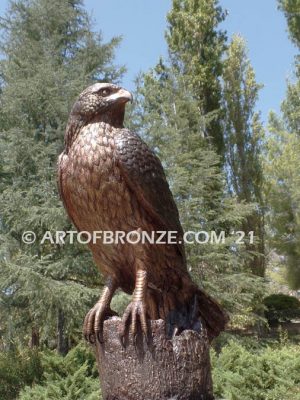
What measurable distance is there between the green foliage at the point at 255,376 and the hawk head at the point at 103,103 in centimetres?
383

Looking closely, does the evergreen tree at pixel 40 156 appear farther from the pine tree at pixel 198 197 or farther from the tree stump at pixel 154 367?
the tree stump at pixel 154 367

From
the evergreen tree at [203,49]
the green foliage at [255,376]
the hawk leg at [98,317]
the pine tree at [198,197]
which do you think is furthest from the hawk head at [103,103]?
the evergreen tree at [203,49]

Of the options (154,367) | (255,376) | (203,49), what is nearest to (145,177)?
(154,367)

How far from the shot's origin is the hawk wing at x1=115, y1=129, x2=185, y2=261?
2.81m

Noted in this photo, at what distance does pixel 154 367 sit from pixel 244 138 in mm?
12191

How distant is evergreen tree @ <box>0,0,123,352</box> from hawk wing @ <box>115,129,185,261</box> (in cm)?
517

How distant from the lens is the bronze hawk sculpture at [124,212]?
2814 millimetres

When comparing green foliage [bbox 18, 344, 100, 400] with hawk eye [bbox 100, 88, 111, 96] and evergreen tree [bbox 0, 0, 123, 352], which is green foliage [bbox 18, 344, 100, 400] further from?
hawk eye [bbox 100, 88, 111, 96]

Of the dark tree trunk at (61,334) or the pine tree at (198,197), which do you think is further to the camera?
the pine tree at (198,197)

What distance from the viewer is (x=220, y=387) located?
5.78m

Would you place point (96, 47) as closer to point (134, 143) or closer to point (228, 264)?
point (228, 264)

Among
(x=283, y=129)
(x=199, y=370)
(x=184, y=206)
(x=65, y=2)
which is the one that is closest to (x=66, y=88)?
(x=65, y=2)

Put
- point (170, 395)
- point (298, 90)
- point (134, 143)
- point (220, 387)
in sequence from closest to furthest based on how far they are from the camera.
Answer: point (170, 395) → point (134, 143) → point (220, 387) → point (298, 90)

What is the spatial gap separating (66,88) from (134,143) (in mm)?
6591
